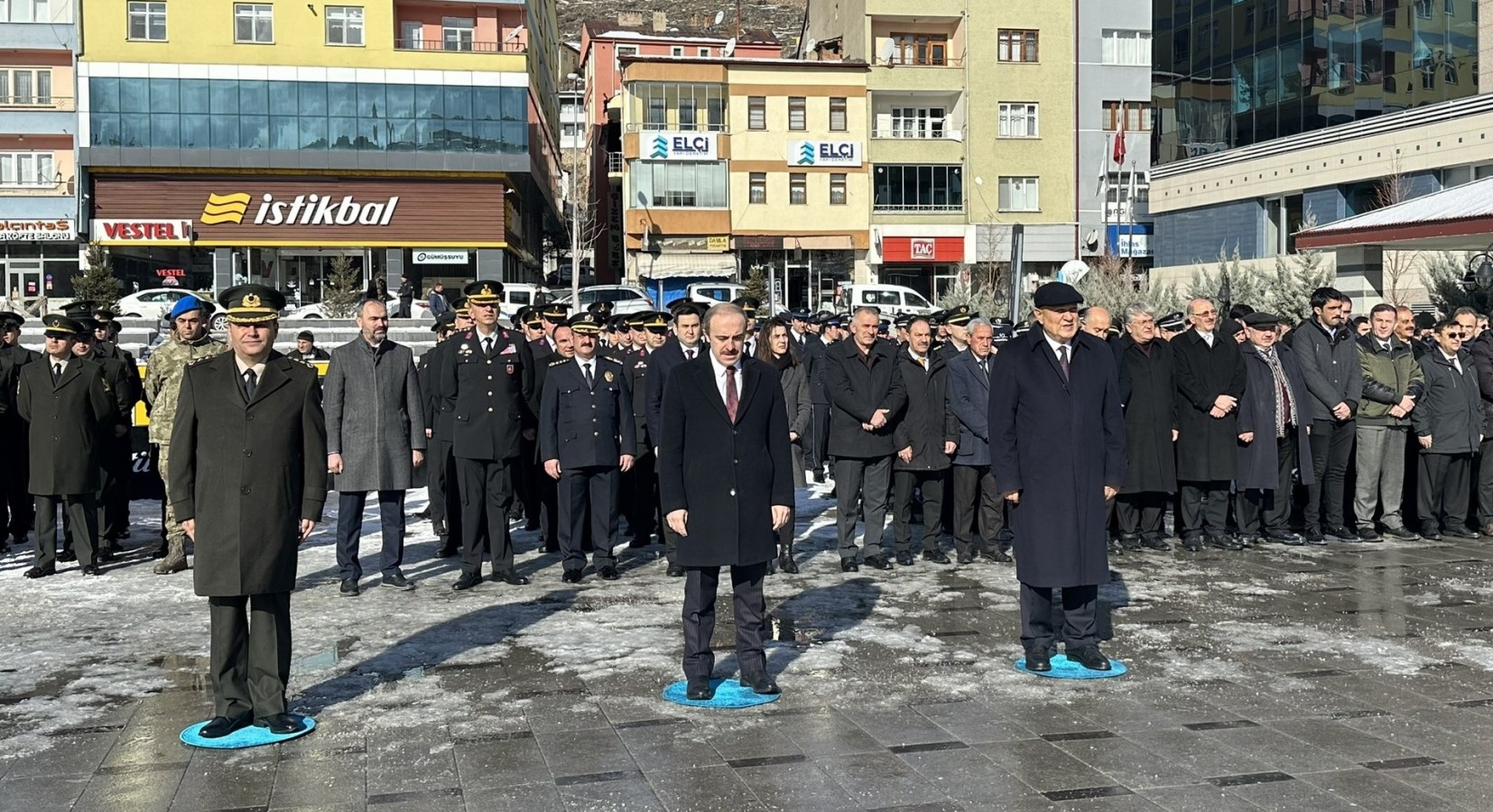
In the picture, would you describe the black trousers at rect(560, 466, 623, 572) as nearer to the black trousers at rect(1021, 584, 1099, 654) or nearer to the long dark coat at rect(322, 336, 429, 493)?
the long dark coat at rect(322, 336, 429, 493)

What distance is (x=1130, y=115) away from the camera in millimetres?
57375

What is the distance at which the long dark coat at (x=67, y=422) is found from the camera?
445 inches

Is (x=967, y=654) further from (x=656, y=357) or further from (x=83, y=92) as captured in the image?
(x=83, y=92)

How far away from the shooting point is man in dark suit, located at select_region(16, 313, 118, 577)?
11305 mm

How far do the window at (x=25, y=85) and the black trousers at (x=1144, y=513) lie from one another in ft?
166

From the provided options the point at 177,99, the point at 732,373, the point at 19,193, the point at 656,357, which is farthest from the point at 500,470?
the point at 19,193

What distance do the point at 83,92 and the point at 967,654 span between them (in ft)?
159

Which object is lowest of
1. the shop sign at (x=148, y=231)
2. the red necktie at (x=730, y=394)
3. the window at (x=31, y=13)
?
the red necktie at (x=730, y=394)

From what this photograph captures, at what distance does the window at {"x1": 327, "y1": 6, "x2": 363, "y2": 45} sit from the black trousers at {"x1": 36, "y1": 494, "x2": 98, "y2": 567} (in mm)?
42555

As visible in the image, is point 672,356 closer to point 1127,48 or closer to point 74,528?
point 74,528

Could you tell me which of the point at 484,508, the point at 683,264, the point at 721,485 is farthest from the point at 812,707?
the point at 683,264

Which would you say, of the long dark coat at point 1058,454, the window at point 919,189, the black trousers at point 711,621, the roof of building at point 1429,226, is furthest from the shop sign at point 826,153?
the black trousers at point 711,621

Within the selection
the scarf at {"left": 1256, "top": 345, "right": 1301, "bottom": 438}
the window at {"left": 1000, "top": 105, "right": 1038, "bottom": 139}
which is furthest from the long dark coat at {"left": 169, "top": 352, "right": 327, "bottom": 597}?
the window at {"left": 1000, "top": 105, "right": 1038, "bottom": 139}

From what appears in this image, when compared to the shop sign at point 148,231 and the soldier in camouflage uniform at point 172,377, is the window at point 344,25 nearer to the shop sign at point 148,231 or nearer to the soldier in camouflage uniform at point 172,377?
the shop sign at point 148,231
